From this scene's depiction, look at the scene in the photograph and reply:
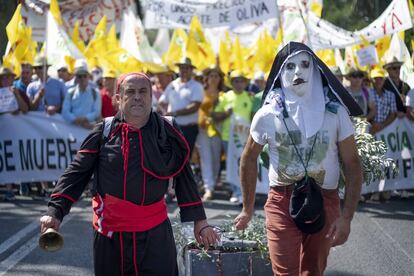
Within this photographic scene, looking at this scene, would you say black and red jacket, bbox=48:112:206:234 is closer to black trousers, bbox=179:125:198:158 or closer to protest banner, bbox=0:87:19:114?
black trousers, bbox=179:125:198:158

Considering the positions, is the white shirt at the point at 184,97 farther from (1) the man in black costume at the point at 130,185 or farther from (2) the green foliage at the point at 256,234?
(1) the man in black costume at the point at 130,185

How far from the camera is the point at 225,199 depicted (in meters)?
12.7

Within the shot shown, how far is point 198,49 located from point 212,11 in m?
3.85

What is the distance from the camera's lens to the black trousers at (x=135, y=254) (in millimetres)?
4625

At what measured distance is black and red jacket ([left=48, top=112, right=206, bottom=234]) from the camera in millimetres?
4625

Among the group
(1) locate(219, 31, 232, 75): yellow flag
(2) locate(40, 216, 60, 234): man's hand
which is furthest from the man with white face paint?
(1) locate(219, 31, 232, 75): yellow flag

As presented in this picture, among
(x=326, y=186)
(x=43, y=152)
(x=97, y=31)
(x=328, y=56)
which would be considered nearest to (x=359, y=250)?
(x=326, y=186)

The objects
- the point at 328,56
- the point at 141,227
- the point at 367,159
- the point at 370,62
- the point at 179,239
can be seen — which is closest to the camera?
the point at 141,227

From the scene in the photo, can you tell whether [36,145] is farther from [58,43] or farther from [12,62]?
[58,43]

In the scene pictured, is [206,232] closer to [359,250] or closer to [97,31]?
[359,250]

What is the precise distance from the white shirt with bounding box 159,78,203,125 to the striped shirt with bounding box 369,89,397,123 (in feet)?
8.78

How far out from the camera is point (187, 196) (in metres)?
4.86

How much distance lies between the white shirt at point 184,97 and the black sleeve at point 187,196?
25.2ft

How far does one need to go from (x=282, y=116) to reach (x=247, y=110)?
7166mm
